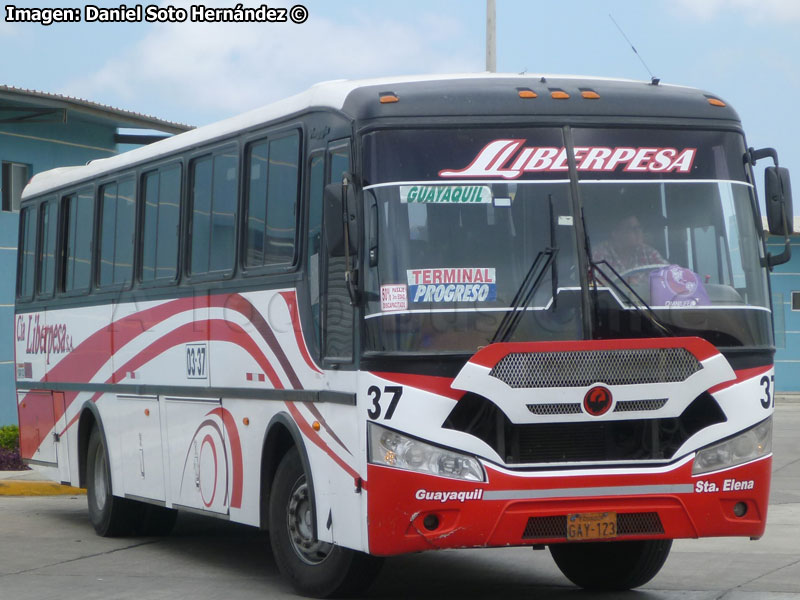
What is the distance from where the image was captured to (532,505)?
322 inches

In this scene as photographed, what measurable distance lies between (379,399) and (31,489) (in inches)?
402

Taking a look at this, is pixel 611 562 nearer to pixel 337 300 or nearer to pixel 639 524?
pixel 639 524

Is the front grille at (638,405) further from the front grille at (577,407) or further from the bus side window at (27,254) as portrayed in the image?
the bus side window at (27,254)

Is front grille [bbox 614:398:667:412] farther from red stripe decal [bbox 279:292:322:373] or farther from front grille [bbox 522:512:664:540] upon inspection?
red stripe decal [bbox 279:292:322:373]

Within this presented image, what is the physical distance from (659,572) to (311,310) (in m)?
3.41

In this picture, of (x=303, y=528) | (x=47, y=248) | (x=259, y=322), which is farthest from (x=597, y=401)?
(x=47, y=248)

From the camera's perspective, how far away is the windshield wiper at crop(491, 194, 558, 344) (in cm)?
826

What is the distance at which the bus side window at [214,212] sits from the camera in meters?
10.7

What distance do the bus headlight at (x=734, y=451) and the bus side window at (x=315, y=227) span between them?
241cm

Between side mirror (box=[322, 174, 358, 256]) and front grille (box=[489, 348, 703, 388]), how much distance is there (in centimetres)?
115

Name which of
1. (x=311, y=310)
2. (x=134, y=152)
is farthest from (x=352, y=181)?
(x=134, y=152)

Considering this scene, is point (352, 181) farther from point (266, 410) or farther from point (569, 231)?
point (266, 410)

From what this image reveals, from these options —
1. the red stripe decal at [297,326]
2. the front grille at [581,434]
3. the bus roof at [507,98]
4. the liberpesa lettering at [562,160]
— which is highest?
the bus roof at [507,98]

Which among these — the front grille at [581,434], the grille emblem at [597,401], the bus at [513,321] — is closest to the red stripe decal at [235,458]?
the bus at [513,321]
